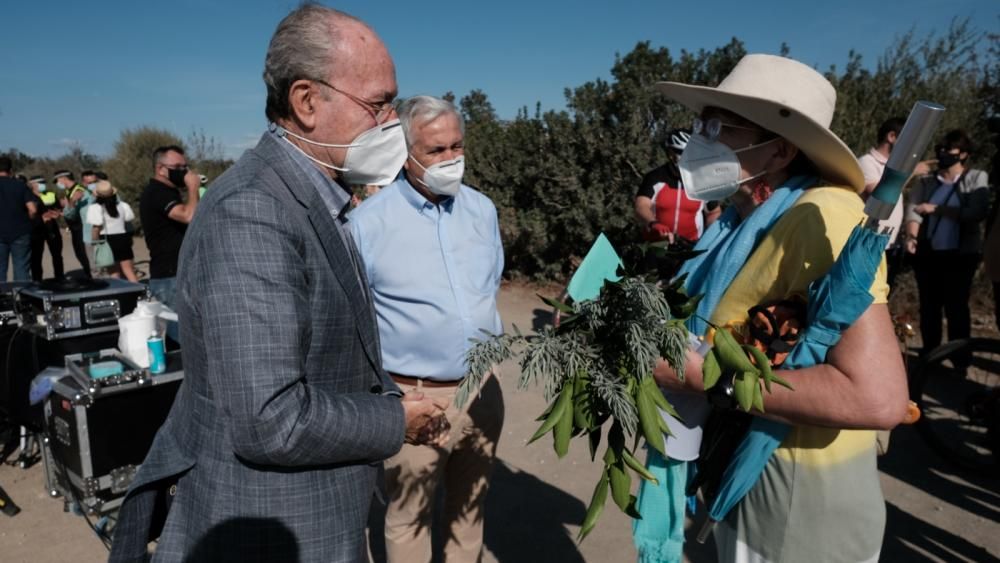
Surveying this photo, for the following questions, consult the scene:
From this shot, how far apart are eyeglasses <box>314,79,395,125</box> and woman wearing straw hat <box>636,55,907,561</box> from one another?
0.90 m

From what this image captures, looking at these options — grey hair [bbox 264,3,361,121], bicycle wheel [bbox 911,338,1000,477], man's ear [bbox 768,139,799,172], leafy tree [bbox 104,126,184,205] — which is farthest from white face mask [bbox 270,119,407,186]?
leafy tree [bbox 104,126,184,205]

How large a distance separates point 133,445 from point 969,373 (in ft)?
22.3

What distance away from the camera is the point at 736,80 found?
1676 millimetres

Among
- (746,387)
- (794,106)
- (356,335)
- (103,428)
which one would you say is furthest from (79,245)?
(746,387)

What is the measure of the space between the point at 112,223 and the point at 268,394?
351 inches

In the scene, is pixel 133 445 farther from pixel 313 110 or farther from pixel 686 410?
pixel 686 410

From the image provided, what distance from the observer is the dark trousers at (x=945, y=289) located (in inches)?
213

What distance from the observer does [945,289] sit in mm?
5516

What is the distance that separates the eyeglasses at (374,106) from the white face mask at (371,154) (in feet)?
0.09

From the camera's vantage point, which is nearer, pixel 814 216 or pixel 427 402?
pixel 814 216

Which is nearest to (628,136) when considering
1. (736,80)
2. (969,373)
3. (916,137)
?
(969,373)

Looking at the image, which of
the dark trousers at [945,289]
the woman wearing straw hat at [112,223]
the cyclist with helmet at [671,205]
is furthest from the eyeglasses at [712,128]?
the woman wearing straw hat at [112,223]

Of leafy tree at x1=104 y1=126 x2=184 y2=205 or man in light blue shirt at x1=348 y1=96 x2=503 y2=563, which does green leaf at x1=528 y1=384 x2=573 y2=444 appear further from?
leafy tree at x1=104 y1=126 x2=184 y2=205

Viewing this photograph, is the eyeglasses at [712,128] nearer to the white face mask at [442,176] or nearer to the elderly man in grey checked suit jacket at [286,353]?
the elderly man in grey checked suit jacket at [286,353]
